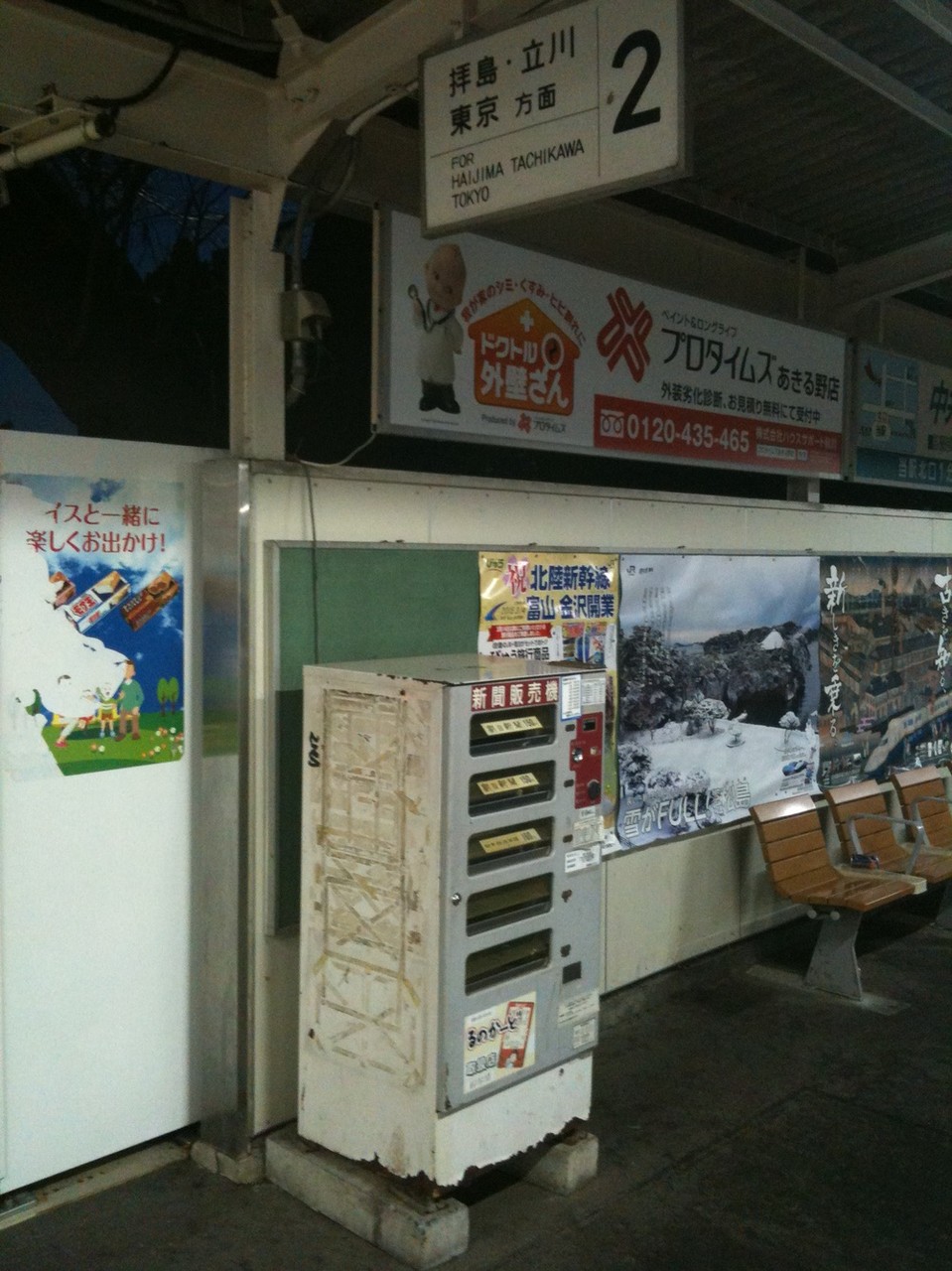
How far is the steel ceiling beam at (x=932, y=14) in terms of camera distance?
4.55m

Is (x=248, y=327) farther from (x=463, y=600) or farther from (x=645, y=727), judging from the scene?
(x=645, y=727)

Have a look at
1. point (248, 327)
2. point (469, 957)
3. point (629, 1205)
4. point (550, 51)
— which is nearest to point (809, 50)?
point (550, 51)

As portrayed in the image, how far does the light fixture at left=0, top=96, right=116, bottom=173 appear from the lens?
3.64 metres

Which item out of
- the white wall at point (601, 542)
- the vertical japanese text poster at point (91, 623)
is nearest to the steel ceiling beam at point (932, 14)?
the white wall at point (601, 542)

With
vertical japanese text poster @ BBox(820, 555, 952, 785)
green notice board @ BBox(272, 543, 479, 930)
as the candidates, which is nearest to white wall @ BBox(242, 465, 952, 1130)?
green notice board @ BBox(272, 543, 479, 930)

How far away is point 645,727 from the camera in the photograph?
19.5 feet

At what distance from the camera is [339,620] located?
4.48 m

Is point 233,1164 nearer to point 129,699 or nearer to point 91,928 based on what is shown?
point 91,928

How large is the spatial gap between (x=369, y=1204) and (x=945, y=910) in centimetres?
510

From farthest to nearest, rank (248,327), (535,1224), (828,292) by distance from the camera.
A: (828,292), (248,327), (535,1224)

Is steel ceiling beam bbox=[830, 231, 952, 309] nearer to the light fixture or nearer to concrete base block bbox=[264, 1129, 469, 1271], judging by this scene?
the light fixture

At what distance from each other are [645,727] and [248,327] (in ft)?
9.25

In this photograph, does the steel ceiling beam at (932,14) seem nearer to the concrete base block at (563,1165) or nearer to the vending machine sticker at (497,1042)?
the vending machine sticker at (497,1042)

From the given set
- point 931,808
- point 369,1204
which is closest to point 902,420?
point 931,808
